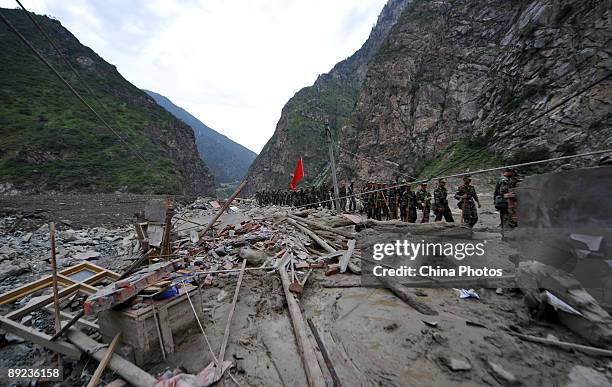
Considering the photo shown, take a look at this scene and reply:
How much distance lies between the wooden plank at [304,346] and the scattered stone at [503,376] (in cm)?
162

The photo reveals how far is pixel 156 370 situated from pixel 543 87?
31.2m

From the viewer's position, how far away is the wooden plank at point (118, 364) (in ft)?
7.52

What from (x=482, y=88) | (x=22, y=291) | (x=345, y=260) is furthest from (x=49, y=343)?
(x=482, y=88)

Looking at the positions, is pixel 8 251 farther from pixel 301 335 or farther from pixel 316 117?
pixel 316 117

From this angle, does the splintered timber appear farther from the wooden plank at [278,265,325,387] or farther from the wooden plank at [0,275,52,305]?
the wooden plank at [0,275,52,305]

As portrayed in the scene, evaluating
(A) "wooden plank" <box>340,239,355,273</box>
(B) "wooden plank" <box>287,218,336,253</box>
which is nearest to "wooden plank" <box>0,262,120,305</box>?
(A) "wooden plank" <box>340,239,355,273</box>

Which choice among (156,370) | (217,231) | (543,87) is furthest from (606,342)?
(543,87)

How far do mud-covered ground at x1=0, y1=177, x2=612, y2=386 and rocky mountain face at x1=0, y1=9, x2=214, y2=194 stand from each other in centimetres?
2231

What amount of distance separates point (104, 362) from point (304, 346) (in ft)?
6.47

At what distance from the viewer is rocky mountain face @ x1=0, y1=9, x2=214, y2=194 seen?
3219 cm

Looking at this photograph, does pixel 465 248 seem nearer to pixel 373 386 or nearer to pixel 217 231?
pixel 373 386

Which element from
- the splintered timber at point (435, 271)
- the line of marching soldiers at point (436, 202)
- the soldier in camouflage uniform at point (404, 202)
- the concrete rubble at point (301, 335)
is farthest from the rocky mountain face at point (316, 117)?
the concrete rubble at point (301, 335)

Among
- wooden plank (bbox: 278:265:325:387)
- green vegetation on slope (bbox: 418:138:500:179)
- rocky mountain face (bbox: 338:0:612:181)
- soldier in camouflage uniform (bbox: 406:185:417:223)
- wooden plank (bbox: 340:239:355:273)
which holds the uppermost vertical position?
rocky mountain face (bbox: 338:0:612:181)

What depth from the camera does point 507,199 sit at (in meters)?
6.72
